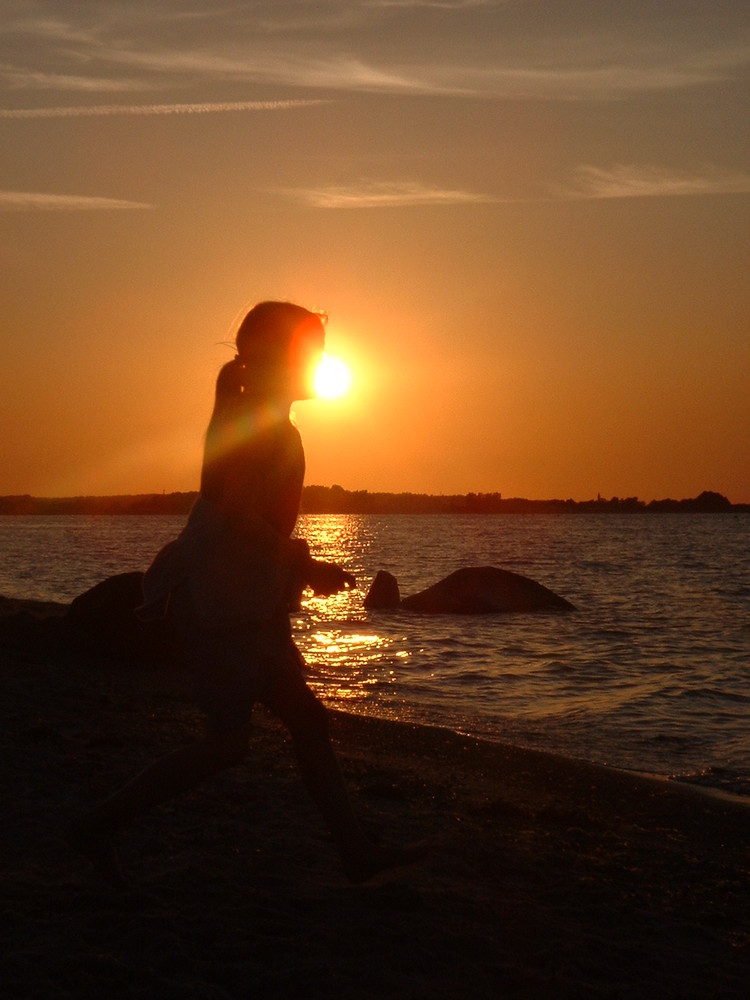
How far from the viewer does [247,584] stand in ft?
11.4

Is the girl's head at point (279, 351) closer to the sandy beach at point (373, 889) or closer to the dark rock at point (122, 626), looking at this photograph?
the sandy beach at point (373, 889)

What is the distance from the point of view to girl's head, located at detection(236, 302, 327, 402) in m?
3.64

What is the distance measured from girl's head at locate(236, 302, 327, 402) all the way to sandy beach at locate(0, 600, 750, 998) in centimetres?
180

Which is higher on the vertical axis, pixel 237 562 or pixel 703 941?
Result: pixel 237 562

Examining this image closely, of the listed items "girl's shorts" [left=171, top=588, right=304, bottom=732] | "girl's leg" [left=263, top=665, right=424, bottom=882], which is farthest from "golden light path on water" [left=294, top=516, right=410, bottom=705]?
"girl's shorts" [left=171, top=588, right=304, bottom=732]

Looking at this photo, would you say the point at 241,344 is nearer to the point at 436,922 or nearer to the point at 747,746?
the point at 436,922

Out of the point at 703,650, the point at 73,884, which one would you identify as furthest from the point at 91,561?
the point at 73,884

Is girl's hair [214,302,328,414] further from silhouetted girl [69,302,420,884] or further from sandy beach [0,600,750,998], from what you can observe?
sandy beach [0,600,750,998]

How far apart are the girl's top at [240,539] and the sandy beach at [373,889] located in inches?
40.7

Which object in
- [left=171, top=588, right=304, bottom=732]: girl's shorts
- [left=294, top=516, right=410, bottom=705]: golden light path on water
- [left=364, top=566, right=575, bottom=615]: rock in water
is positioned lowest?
[left=294, top=516, right=410, bottom=705]: golden light path on water

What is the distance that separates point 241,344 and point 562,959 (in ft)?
7.61

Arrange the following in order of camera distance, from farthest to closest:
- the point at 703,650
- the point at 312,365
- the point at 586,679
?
the point at 703,650, the point at 586,679, the point at 312,365

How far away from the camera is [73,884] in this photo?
150 inches

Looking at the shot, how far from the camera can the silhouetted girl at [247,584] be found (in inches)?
136
